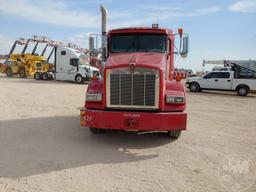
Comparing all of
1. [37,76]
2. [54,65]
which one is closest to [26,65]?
[37,76]

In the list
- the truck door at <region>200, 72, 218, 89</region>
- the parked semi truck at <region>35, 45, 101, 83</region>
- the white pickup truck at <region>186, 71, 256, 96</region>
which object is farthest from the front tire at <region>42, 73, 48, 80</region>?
the truck door at <region>200, 72, 218, 89</region>

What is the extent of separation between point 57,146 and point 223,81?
1623cm

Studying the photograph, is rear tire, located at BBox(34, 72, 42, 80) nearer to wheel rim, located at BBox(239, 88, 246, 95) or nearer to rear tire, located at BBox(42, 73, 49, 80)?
rear tire, located at BBox(42, 73, 49, 80)

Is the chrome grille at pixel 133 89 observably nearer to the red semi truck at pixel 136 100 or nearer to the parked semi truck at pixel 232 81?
the red semi truck at pixel 136 100

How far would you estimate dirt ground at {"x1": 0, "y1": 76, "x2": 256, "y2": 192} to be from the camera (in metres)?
4.05

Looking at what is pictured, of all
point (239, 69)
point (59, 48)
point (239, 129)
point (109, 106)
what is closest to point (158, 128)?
point (109, 106)

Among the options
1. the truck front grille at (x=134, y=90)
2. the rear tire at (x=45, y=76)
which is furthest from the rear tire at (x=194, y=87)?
the rear tire at (x=45, y=76)

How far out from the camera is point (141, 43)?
23.5ft

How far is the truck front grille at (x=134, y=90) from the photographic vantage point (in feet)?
18.7

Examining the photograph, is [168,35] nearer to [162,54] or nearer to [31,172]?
[162,54]

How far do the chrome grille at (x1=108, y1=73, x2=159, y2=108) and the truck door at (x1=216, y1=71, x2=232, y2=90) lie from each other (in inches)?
597

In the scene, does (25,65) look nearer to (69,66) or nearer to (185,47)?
(69,66)

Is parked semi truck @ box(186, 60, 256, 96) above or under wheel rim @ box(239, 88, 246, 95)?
above

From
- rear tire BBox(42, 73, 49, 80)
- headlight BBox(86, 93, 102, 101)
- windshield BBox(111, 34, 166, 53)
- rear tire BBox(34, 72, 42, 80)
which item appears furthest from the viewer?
rear tire BBox(34, 72, 42, 80)
